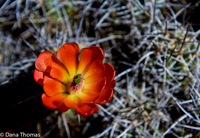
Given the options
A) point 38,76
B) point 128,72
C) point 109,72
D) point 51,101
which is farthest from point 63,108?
point 128,72

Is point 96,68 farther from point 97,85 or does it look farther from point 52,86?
point 52,86

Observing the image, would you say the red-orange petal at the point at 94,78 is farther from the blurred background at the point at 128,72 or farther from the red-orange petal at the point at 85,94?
the blurred background at the point at 128,72

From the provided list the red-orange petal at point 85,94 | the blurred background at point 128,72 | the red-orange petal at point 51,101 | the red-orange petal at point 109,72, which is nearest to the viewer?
the red-orange petal at point 51,101

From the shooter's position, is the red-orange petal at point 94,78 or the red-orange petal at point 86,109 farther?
the red-orange petal at point 94,78

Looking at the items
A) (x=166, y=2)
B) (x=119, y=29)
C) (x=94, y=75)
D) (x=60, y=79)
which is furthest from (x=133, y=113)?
(x=166, y=2)

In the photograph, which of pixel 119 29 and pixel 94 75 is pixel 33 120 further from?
pixel 119 29

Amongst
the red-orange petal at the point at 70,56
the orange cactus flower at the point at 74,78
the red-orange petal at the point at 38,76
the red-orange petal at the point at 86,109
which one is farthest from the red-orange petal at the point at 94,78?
the red-orange petal at the point at 38,76

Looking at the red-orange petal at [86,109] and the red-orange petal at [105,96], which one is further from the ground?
the red-orange petal at [105,96]
